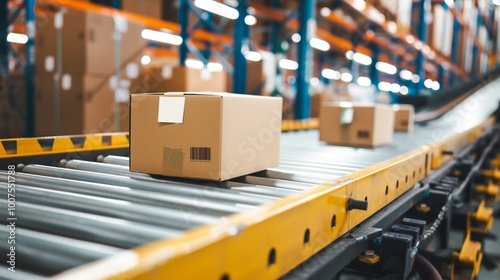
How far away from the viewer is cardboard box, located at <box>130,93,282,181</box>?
4.05ft

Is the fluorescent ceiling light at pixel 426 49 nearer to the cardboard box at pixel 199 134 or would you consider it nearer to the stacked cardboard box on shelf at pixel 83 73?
the stacked cardboard box on shelf at pixel 83 73

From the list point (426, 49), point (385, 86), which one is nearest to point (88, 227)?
point (426, 49)

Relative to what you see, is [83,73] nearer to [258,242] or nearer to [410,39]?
[258,242]

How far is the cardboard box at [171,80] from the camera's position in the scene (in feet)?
14.8

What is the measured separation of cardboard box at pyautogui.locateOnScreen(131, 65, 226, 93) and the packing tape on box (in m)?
3.24

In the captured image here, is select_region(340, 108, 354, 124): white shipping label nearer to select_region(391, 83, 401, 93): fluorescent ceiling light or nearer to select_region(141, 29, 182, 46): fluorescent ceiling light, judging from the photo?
select_region(141, 29, 182, 46): fluorescent ceiling light

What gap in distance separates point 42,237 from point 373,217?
0.95 meters

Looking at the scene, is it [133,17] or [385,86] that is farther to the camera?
[385,86]

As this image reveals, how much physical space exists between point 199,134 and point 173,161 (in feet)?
0.45

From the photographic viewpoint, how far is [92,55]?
3.90m

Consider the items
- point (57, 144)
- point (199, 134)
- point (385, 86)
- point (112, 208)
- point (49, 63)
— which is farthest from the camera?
point (385, 86)

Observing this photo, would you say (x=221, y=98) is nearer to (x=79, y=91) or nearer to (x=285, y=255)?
(x=285, y=255)

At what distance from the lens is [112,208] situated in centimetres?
103

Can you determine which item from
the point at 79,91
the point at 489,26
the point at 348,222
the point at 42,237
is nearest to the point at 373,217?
the point at 348,222
